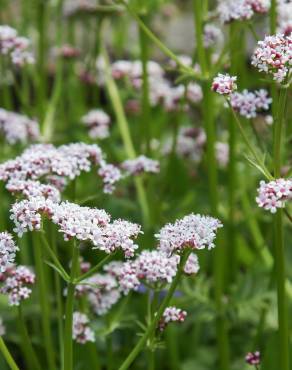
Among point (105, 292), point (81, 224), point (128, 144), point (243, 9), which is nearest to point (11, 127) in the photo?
point (128, 144)

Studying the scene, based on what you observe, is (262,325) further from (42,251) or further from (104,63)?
(104,63)

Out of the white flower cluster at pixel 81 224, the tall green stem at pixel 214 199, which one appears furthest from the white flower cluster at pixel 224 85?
the tall green stem at pixel 214 199

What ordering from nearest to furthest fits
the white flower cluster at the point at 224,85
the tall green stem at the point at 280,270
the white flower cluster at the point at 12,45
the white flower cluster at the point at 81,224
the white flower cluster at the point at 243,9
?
the white flower cluster at the point at 81,224
the white flower cluster at the point at 224,85
the tall green stem at the point at 280,270
the white flower cluster at the point at 243,9
the white flower cluster at the point at 12,45

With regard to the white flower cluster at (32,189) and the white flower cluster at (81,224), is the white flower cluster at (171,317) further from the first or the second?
the white flower cluster at (32,189)

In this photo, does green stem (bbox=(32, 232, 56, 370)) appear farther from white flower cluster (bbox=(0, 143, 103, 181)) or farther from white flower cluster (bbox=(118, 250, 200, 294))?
white flower cluster (bbox=(118, 250, 200, 294))

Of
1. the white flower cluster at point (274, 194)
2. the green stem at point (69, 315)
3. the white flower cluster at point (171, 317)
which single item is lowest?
the green stem at point (69, 315)

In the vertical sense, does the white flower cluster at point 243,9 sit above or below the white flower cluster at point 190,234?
above

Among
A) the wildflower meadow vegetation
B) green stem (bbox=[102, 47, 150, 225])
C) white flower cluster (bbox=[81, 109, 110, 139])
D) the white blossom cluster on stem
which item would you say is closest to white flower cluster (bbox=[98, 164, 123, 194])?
the wildflower meadow vegetation

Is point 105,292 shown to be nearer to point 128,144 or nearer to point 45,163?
point 45,163
